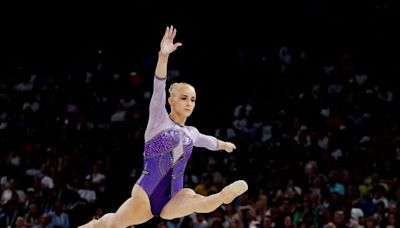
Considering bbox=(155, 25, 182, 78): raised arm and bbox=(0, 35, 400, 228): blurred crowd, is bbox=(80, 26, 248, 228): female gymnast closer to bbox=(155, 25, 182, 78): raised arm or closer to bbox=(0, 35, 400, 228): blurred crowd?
bbox=(155, 25, 182, 78): raised arm

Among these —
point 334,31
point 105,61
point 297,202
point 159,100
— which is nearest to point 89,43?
point 105,61

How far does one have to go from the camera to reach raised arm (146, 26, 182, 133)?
19.8 ft

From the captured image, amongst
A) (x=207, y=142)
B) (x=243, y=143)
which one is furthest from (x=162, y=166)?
(x=243, y=143)

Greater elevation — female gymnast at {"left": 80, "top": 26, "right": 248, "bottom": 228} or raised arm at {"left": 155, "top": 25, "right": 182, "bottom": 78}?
raised arm at {"left": 155, "top": 25, "right": 182, "bottom": 78}

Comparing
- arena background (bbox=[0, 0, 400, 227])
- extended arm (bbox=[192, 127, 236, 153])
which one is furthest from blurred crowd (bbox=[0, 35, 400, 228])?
extended arm (bbox=[192, 127, 236, 153])

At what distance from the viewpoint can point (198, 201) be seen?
19.6 feet

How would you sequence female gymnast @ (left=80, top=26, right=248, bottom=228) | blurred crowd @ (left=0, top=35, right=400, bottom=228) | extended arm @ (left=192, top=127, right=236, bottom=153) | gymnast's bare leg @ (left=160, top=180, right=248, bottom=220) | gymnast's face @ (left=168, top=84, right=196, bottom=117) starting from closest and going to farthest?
gymnast's bare leg @ (left=160, top=180, right=248, bottom=220), female gymnast @ (left=80, top=26, right=248, bottom=228), gymnast's face @ (left=168, top=84, right=196, bottom=117), extended arm @ (left=192, top=127, right=236, bottom=153), blurred crowd @ (left=0, top=35, right=400, bottom=228)

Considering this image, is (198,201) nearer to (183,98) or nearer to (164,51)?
(183,98)

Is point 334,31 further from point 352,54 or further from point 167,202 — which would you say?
point 167,202

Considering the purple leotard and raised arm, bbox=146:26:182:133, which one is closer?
raised arm, bbox=146:26:182:133

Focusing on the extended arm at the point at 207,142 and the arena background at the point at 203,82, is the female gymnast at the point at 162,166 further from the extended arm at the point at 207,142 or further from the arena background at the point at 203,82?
the arena background at the point at 203,82

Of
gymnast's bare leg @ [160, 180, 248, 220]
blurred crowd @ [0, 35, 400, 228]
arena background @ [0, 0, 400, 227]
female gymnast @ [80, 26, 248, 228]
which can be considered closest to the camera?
gymnast's bare leg @ [160, 180, 248, 220]

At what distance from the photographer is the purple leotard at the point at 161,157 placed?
6.23m

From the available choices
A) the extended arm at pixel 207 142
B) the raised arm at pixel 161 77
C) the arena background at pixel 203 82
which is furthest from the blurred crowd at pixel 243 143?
the raised arm at pixel 161 77
